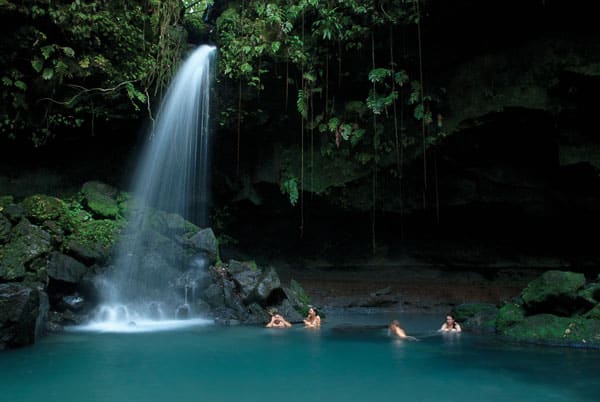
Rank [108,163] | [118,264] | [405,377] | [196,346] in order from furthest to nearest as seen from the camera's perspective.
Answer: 1. [108,163]
2. [118,264]
3. [196,346]
4. [405,377]

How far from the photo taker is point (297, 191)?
16594 millimetres

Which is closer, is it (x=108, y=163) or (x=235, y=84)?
(x=235, y=84)

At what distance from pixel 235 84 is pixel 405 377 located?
483 inches

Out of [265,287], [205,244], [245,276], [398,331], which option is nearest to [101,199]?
[205,244]

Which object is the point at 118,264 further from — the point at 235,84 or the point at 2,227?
the point at 235,84

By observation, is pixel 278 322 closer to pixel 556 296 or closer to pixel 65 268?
pixel 65 268

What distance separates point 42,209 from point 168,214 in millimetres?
3795

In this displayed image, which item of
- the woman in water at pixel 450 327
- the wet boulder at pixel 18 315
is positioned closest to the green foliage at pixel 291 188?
the woman in water at pixel 450 327

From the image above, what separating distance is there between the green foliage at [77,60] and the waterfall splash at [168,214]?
1148mm

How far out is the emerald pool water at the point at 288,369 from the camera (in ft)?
18.8

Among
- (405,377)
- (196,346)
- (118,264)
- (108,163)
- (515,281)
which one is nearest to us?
(405,377)

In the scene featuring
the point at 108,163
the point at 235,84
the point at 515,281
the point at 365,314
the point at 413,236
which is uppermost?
the point at 235,84

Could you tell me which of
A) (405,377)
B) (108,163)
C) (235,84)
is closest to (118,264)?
(108,163)

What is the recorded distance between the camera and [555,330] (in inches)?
386
